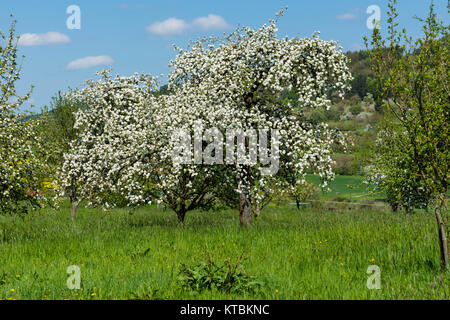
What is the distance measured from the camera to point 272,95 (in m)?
16.9

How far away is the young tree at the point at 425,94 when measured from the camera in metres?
9.47

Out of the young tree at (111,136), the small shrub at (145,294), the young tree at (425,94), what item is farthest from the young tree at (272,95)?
the small shrub at (145,294)

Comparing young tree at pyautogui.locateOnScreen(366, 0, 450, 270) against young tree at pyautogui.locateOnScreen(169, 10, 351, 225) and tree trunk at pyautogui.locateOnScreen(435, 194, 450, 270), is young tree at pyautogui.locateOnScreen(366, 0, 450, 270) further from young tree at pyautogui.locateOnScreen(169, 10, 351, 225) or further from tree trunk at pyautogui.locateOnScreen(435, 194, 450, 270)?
young tree at pyautogui.locateOnScreen(169, 10, 351, 225)

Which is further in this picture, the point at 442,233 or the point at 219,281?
the point at 442,233

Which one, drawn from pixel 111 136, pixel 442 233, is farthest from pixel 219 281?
pixel 111 136

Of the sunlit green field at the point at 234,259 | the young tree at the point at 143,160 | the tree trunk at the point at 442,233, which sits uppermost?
the young tree at the point at 143,160

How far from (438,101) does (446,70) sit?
0.76m

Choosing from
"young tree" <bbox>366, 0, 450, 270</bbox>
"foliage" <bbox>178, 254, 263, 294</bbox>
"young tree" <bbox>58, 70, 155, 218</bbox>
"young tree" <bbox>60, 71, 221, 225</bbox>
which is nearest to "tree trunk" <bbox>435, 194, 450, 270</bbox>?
"young tree" <bbox>366, 0, 450, 270</bbox>

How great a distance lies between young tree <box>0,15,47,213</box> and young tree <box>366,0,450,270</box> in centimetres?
1231

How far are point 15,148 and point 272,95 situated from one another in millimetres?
10031

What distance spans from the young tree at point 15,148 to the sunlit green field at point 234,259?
5.60 feet

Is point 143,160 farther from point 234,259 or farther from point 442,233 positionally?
point 442,233

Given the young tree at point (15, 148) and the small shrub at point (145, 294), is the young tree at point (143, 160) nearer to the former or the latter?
the young tree at point (15, 148)

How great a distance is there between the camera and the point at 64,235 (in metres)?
15.9
